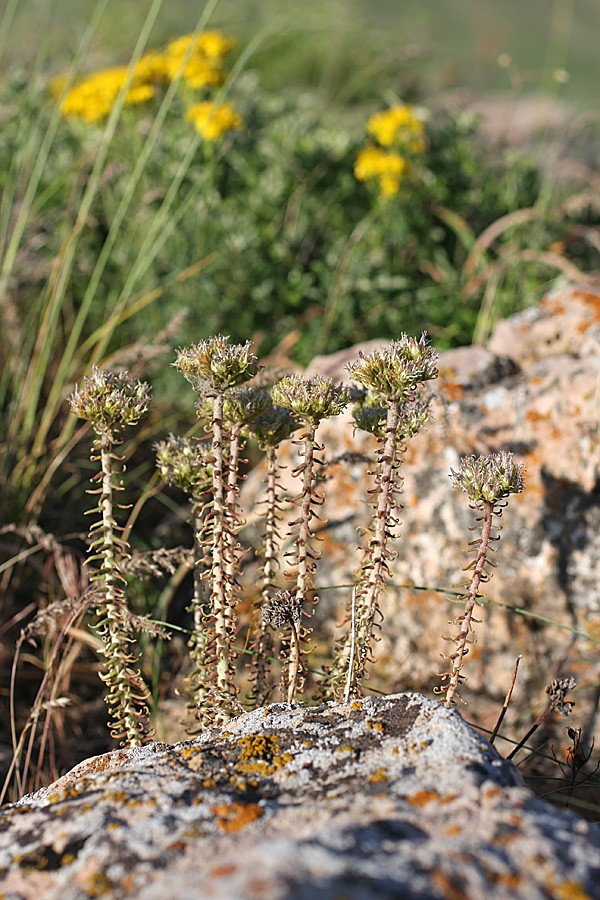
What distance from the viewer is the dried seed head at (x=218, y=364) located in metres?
1.91

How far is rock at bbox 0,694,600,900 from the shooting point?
1.16 m

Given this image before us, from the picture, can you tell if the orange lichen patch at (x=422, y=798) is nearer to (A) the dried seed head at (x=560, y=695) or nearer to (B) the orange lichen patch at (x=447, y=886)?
(B) the orange lichen patch at (x=447, y=886)

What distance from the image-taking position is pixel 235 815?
142cm

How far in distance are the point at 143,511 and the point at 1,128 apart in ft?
11.0

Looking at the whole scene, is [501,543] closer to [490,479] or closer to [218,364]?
[490,479]

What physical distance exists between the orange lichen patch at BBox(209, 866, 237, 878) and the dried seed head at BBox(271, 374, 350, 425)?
1.10 metres

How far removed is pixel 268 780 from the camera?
1.61 metres

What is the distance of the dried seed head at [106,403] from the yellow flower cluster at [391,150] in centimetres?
415

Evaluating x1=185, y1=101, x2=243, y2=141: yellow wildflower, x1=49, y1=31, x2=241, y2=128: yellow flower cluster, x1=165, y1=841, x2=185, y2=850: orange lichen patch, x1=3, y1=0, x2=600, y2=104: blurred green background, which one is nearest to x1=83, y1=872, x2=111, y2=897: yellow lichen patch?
x1=165, y1=841, x2=185, y2=850: orange lichen patch

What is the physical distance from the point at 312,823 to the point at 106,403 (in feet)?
3.73

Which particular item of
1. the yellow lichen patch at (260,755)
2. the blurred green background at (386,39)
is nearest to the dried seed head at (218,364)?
the yellow lichen patch at (260,755)

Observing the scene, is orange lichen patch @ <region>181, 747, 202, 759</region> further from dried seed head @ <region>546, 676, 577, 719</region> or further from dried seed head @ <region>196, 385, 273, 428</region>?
dried seed head @ <region>546, 676, 577, 719</region>

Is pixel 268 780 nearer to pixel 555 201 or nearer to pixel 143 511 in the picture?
pixel 143 511

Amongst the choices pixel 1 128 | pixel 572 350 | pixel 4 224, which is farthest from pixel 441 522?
pixel 1 128
